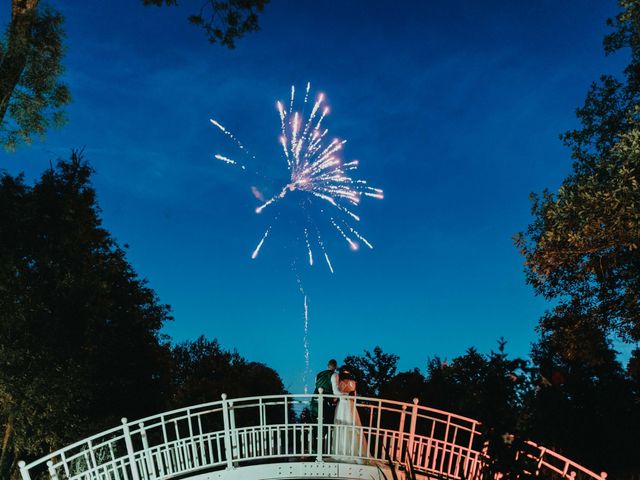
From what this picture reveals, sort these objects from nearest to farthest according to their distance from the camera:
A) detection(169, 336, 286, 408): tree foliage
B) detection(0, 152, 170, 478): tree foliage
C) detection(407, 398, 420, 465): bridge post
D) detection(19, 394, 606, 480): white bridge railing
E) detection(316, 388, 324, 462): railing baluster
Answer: detection(19, 394, 606, 480): white bridge railing → detection(407, 398, 420, 465): bridge post → detection(316, 388, 324, 462): railing baluster → detection(0, 152, 170, 478): tree foliage → detection(169, 336, 286, 408): tree foliage

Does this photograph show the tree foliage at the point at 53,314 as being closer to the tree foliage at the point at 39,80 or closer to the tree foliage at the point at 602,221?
the tree foliage at the point at 39,80

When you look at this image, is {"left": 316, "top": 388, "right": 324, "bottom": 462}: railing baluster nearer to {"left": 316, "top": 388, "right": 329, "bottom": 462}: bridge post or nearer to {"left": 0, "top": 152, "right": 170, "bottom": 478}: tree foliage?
{"left": 316, "top": 388, "right": 329, "bottom": 462}: bridge post

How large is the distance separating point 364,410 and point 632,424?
13.8 meters

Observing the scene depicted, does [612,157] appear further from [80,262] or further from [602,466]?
[80,262]

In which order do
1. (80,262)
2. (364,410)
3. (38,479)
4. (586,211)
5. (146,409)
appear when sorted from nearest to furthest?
(586,211) < (38,479) < (80,262) < (146,409) < (364,410)

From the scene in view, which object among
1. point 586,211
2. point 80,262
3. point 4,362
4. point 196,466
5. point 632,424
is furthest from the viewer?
point 632,424

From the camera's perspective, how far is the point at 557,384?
20.6 metres

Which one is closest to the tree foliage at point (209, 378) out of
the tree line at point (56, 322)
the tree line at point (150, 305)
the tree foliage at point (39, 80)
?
the tree line at point (150, 305)

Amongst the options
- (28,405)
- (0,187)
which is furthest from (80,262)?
(28,405)

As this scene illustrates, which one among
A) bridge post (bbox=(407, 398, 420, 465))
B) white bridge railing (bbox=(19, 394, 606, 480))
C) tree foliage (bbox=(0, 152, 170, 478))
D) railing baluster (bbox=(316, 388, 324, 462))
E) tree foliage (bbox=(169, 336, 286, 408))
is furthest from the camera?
tree foliage (bbox=(169, 336, 286, 408))

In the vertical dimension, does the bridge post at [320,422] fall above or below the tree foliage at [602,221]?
below

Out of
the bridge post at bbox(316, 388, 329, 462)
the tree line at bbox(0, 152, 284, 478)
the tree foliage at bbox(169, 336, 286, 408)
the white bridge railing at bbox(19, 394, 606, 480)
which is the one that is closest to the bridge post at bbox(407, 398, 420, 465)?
the white bridge railing at bbox(19, 394, 606, 480)

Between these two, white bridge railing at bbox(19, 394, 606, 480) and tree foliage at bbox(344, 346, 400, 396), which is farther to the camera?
Result: tree foliage at bbox(344, 346, 400, 396)

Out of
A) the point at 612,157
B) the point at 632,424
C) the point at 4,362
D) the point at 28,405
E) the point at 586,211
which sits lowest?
the point at 28,405
